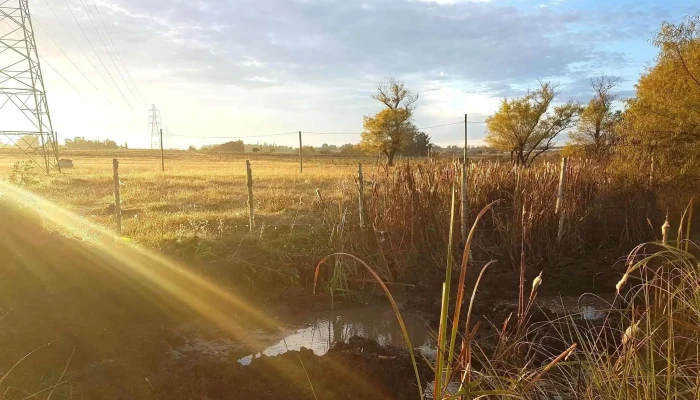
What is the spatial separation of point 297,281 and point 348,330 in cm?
141

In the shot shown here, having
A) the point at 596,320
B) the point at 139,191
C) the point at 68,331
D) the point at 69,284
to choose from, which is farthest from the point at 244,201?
the point at 596,320

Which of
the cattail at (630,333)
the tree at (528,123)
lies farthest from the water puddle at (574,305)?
the tree at (528,123)

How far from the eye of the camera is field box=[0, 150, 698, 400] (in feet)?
12.8

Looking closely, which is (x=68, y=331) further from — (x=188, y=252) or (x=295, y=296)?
(x=295, y=296)

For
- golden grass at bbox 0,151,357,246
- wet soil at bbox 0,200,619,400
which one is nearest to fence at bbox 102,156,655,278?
golden grass at bbox 0,151,357,246

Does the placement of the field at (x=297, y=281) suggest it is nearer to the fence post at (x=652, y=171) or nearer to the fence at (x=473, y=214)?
the fence at (x=473, y=214)

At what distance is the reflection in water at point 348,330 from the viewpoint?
5.25m

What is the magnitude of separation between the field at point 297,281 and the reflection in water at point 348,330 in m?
0.11

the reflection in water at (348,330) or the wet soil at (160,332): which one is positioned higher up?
the wet soil at (160,332)

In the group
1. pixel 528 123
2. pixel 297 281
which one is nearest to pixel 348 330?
pixel 297 281

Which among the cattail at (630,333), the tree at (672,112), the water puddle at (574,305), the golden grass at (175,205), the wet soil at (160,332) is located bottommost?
the water puddle at (574,305)

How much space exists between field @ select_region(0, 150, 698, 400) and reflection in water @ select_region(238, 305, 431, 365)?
11cm

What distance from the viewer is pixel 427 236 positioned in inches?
303

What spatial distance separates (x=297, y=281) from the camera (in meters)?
6.90
